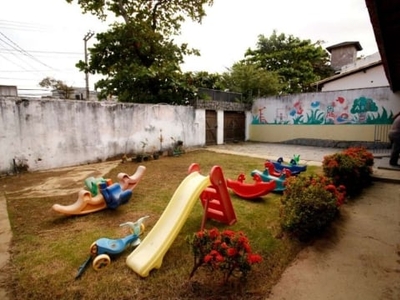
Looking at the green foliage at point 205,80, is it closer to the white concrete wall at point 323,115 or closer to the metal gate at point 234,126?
the metal gate at point 234,126

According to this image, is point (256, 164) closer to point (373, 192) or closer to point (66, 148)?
point (373, 192)

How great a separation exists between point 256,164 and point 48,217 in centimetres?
593

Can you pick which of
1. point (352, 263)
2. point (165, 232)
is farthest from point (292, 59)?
point (165, 232)

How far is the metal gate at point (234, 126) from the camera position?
→ 14.1 m

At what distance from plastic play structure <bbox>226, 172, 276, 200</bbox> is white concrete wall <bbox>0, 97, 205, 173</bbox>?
5770 mm

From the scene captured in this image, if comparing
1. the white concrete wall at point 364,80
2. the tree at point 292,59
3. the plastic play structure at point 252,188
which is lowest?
the plastic play structure at point 252,188

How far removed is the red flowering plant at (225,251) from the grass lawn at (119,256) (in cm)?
26

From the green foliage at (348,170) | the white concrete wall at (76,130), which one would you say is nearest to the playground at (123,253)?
the green foliage at (348,170)

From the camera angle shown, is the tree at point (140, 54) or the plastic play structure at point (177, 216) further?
the tree at point (140, 54)

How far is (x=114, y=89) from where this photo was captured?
1298cm

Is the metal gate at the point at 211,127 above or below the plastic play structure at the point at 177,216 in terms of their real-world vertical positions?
above

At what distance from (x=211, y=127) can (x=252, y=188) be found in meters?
8.87

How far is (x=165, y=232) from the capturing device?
8.64ft

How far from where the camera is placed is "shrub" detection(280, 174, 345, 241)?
288 cm
